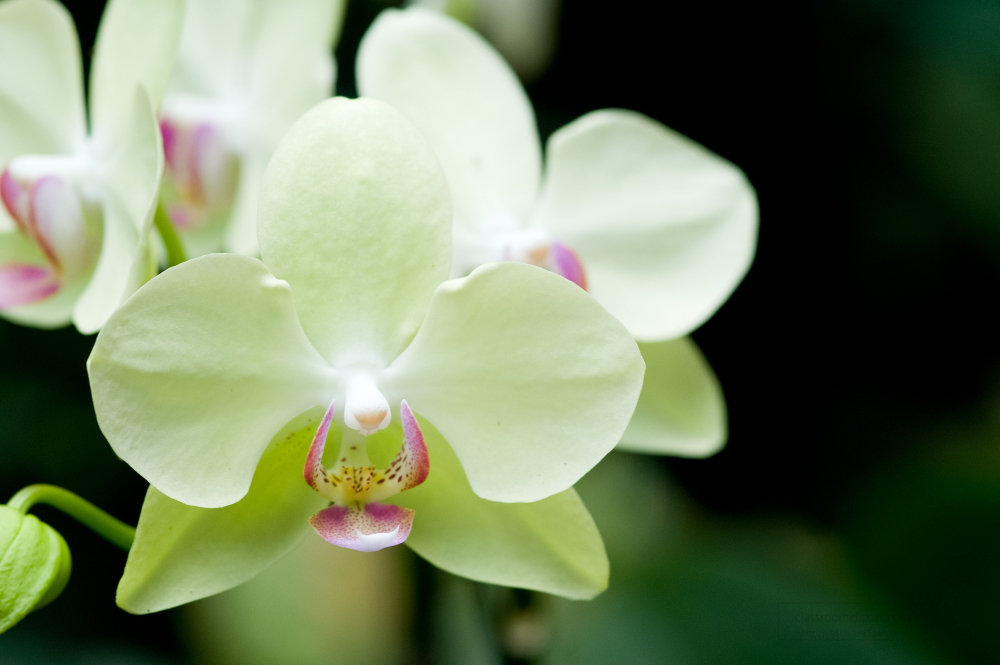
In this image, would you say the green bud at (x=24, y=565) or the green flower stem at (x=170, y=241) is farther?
the green flower stem at (x=170, y=241)

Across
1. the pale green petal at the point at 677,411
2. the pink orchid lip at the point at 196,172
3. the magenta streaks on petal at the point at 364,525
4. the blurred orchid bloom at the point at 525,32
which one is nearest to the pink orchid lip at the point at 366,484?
the magenta streaks on petal at the point at 364,525

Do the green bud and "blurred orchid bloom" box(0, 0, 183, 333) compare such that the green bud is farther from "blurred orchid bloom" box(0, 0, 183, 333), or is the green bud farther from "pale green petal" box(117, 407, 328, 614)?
"blurred orchid bloom" box(0, 0, 183, 333)

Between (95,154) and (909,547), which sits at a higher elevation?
(95,154)

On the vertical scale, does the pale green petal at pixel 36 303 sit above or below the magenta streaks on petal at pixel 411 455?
below

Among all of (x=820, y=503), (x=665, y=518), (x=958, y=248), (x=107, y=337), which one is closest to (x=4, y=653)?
(x=107, y=337)

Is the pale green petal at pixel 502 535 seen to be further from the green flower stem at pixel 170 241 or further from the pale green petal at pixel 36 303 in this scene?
the pale green petal at pixel 36 303

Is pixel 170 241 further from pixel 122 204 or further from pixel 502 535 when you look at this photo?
pixel 502 535

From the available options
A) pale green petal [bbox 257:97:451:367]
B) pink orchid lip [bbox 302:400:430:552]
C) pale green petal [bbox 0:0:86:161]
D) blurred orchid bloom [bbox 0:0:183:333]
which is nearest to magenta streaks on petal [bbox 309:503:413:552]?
pink orchid lip [bbox 302:400:430:552]

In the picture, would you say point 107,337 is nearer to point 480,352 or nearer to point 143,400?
point 143,400
